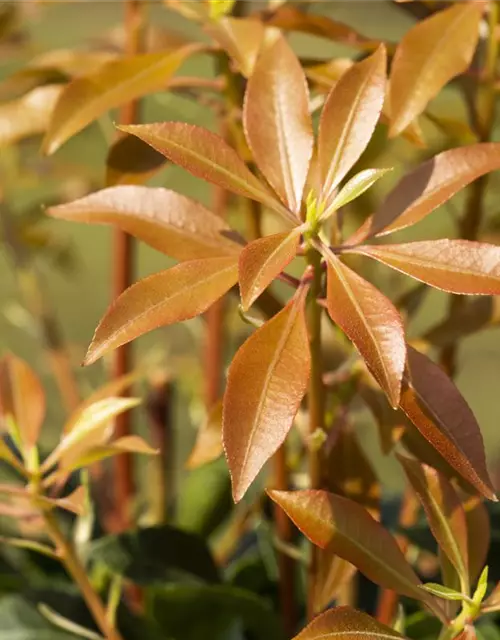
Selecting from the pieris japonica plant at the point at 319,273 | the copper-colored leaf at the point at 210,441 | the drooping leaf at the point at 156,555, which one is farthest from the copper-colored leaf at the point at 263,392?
the drooping leaf at the point at 156,555

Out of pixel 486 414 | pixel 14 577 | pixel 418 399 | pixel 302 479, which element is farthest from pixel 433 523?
pixel 486 414

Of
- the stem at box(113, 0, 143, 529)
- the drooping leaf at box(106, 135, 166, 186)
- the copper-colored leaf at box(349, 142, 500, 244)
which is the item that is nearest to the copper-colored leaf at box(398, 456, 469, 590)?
the copper-colored leaf at box(349, 142, 500, 244)

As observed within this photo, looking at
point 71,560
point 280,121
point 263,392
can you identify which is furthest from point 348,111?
point 71,560

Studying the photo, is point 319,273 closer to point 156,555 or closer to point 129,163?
point 129,163

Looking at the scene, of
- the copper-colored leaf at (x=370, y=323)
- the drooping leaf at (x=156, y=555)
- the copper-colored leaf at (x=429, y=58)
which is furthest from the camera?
the drooping leaf at (x=156, y=555)

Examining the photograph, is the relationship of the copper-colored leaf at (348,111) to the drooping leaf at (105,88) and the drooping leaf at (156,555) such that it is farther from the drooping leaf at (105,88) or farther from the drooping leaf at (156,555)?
the drooping leaf at (156,555)

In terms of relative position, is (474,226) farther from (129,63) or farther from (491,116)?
(129,63)
